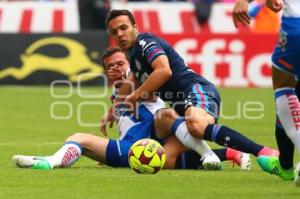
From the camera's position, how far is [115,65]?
32.6ft

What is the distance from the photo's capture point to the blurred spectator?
24.9 m

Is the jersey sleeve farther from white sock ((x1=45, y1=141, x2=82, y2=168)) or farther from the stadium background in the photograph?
the stadium background

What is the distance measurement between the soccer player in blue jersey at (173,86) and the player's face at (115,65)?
175mm

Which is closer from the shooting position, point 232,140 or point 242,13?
point 242,13

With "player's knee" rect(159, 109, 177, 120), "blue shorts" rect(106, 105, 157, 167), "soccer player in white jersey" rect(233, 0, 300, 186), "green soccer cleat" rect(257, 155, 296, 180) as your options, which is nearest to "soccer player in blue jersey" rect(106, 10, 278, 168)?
"player's knee" rect(159, 109, 177, 120)

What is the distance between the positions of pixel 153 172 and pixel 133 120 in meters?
0.87

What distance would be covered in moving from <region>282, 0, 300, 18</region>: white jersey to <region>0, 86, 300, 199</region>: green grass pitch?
1339 mm

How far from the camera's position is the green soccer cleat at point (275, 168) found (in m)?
8.32

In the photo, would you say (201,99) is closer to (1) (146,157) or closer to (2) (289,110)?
(1) (146,157)

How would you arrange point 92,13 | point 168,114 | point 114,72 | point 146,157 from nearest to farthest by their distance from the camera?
point 146,157, point 168,114, point 114,72, point 92,13

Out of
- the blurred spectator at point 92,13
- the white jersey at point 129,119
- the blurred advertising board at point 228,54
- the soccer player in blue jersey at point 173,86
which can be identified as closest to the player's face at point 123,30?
the soccer player in blue jersey at point 173,86

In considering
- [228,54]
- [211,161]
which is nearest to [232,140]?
[211,161]

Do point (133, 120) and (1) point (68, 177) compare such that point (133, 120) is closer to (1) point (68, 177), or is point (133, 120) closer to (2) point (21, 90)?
(1) point (68, 177)

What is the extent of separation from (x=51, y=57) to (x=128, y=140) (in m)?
13.2
